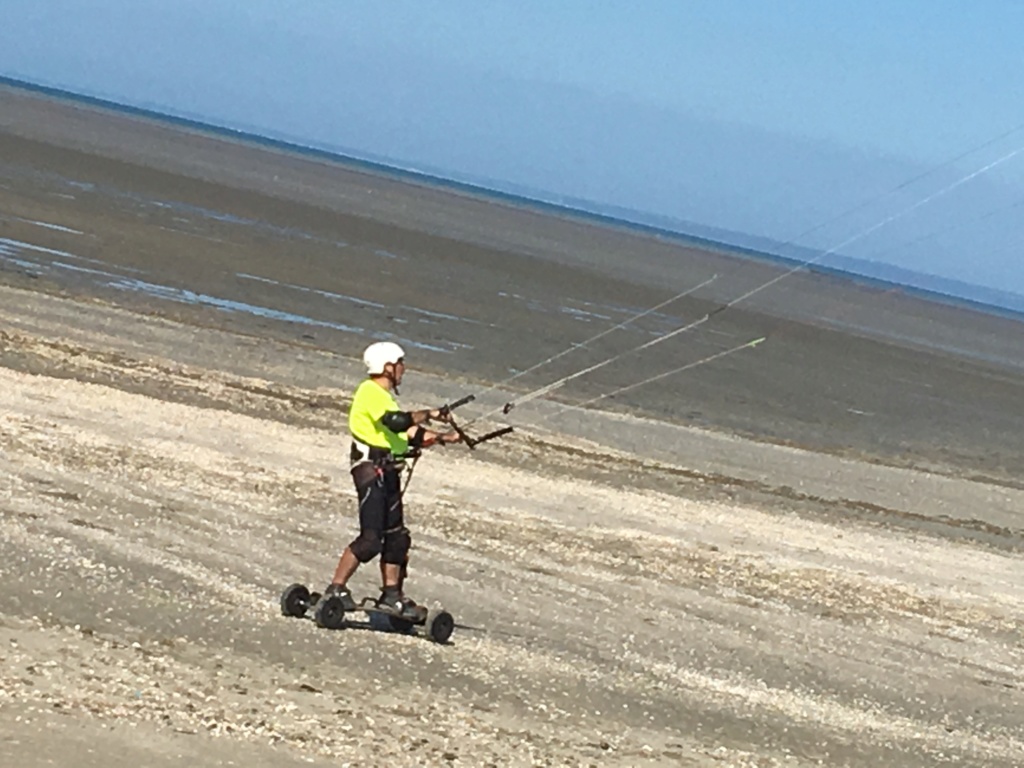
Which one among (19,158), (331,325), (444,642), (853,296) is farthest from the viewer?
(853,296)

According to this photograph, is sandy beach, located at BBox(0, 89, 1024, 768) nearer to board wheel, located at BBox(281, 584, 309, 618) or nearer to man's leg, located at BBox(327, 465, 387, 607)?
board wheel, located at BBox(281, 584, 309, 618)

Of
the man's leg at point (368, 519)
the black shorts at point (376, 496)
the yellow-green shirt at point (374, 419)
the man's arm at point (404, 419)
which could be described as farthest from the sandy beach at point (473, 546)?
the man's arm at point (404, 419)

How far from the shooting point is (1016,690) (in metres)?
15.8

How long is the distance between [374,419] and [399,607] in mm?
1256

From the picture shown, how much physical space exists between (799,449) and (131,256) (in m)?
17.1

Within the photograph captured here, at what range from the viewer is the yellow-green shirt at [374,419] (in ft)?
40.2

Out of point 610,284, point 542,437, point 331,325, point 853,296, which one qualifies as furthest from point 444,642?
point 853,296

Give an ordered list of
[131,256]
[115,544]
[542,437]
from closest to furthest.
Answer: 1. [115,544]
2. [542,437]
3. [131,256]

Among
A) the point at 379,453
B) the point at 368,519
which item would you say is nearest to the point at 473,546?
the point at 368,519

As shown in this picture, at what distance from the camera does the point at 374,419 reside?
12266 mm

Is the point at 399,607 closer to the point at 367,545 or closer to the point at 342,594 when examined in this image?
the point at 342,594

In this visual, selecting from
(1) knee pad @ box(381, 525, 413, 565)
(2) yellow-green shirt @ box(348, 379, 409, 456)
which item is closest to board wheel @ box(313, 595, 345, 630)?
(1) knee pad @ box(381, 525, 413, 565)

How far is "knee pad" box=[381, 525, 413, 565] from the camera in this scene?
12.5 metres

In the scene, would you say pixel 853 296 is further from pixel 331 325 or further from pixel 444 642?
pixel 444 642
